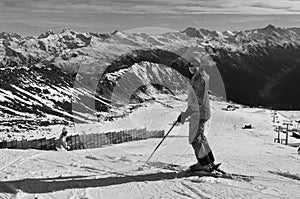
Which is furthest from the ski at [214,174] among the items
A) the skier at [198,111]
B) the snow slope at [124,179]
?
the snow slope at [124,179]

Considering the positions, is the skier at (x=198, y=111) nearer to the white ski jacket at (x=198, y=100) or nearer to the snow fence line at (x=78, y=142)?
the white ski jacket at (x=198, y=100)

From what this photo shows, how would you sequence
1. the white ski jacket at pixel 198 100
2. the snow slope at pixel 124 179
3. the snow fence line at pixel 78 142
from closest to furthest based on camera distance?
the snow slope at pixel 124 179 < the white ski jacket at pixel 198 100 < the snow fence line at pixel 78 142

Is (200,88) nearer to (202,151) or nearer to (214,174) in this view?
(202,151)

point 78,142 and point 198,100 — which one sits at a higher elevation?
point 198,100

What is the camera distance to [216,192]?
8.52 metres

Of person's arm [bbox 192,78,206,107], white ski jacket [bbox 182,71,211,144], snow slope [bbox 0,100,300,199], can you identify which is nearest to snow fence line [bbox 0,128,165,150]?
snow slope [bbox 0,100,300,199]

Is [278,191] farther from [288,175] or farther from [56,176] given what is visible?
[56,176]

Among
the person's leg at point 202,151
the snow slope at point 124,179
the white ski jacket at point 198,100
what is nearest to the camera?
the snow slope at point 124,179

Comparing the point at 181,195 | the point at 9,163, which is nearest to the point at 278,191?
the point at 181,195

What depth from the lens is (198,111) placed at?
10.2 metres

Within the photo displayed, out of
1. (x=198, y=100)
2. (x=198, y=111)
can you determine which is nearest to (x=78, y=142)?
(x=198, y=111)

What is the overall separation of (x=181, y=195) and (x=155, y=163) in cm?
366

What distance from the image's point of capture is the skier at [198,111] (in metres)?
10.1

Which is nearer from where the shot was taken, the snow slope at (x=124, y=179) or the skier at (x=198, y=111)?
the snow slope at (x=124, y=179)
